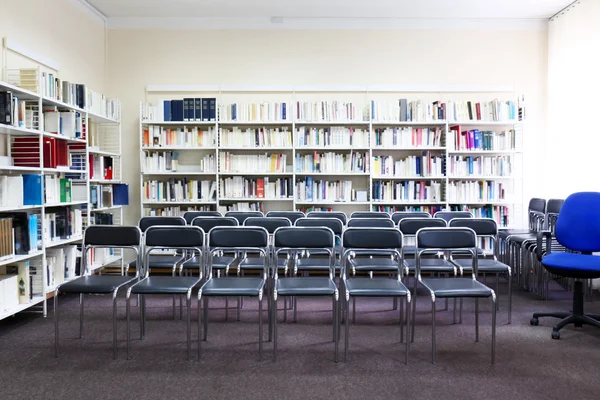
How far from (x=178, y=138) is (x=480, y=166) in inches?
181

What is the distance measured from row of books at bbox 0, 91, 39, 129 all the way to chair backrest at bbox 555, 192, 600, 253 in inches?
205

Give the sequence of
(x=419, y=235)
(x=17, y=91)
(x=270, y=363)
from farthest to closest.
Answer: (x=17, y=91), (x=419, y=235), (x=270, y=363)

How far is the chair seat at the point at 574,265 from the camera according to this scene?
3.79m

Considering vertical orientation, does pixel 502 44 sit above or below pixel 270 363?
above

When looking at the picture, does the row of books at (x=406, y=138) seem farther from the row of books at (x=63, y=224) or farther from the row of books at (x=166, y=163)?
the row of books at (x=63, y=224)

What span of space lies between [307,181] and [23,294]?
3970 millimetres

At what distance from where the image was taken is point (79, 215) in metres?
5.46

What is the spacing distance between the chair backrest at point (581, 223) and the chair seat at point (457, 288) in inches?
54.0

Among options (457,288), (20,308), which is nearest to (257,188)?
(20,308)

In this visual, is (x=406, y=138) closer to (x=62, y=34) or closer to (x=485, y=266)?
(x=485, y=266)

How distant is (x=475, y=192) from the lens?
6.95m

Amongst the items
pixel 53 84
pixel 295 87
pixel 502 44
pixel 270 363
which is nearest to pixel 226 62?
pixel 295 87

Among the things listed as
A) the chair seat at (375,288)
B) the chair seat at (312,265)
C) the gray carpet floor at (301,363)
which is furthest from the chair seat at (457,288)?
the chair seat at (312,265)

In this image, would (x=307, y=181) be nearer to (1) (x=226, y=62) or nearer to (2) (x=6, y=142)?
(1) (x=226, y=62)
